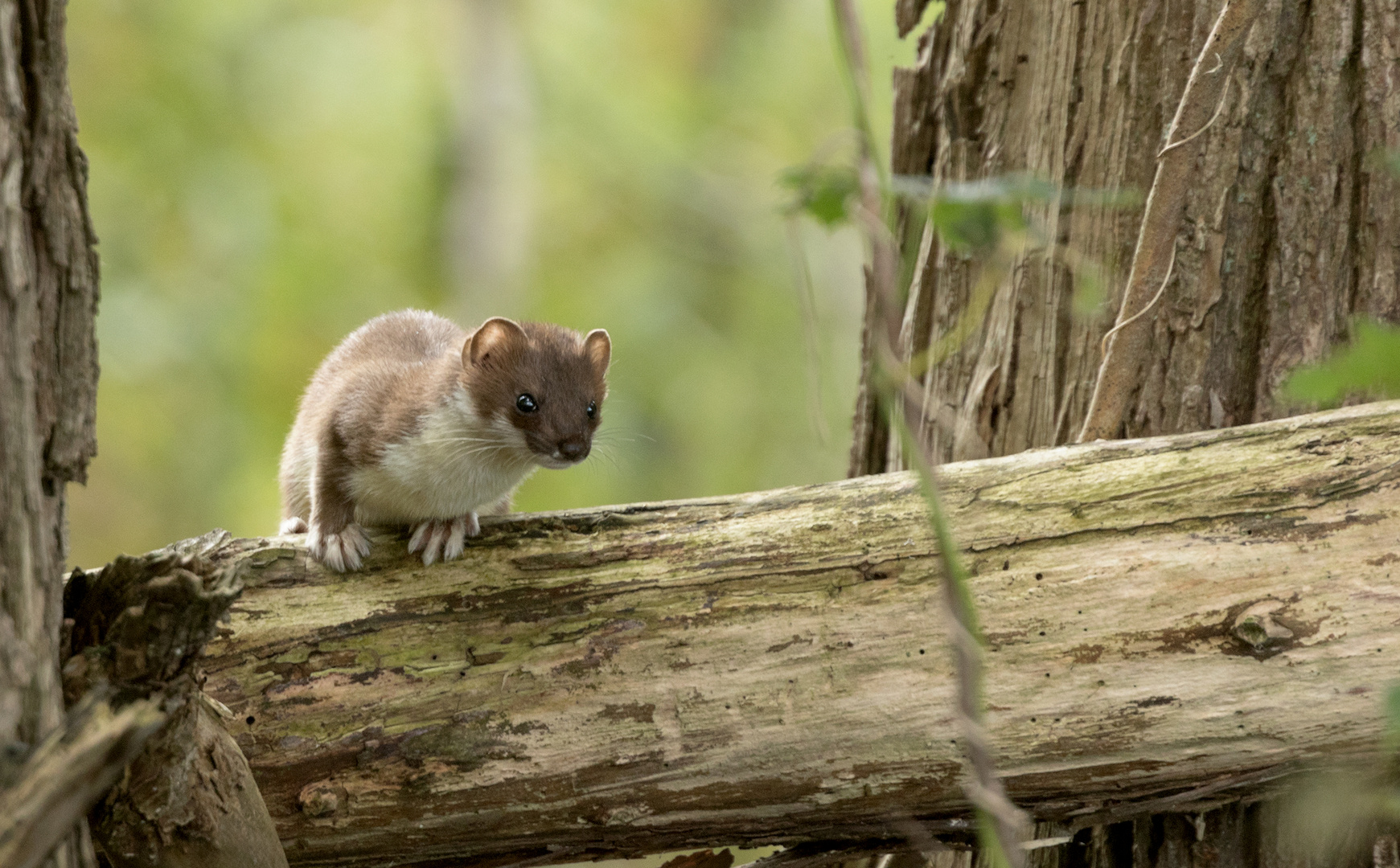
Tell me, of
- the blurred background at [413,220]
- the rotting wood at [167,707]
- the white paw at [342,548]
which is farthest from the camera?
the blurred background at [413,220]

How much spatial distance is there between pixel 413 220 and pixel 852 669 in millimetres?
9590

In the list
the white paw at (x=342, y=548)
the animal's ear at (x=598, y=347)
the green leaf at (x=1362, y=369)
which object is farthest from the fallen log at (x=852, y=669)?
the green leaf at (x=1362, y=369)

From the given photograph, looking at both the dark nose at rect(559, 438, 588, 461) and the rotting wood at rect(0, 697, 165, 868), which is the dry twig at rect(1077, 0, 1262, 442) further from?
the rotting wood at rect(0, 697, 165, 868)

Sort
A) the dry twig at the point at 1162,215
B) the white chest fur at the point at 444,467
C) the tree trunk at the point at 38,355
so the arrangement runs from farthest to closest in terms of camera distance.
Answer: the white chest fur at the point at 444,467
the dry twig at the point at 1162,215
the tree trunk at the point at 38,355

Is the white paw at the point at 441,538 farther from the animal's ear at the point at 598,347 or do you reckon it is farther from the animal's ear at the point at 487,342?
the animal's ear at the point at 598,347

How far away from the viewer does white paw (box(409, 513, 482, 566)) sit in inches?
110

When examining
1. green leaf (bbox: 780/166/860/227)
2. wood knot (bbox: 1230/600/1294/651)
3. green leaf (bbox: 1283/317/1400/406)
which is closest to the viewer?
green leaf (bbox: 1283/317/1400/406)

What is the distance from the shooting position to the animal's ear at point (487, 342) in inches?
135

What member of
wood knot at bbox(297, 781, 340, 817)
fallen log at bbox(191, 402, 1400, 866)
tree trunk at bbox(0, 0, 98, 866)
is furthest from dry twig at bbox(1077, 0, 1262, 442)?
tree trunk at bbox(0, 0, 98, 866)

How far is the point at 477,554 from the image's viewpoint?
2.78 m

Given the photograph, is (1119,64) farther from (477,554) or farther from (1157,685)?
(477,554)

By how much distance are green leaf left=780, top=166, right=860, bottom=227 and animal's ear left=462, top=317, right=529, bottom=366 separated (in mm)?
2068

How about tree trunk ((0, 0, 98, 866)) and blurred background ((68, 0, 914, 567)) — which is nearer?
tree trunk ((0, 0, 98, 866))

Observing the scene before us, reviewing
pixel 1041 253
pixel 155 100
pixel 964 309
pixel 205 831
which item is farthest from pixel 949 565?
pixel 155 100
